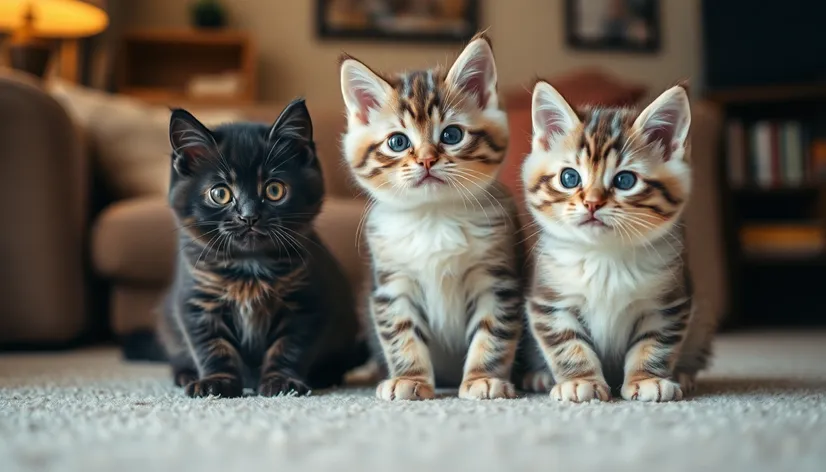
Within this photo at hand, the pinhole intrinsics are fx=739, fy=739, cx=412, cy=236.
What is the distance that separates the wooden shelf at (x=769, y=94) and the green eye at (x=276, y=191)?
3282 millimetres

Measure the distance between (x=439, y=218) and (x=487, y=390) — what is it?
32 centimetres

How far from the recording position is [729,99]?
396cm

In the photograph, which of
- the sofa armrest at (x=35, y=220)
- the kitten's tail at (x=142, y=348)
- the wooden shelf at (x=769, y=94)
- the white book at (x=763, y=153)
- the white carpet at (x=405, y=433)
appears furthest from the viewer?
the white book at (x=763, y=153)

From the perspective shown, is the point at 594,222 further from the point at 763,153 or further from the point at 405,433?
the point at 763,153

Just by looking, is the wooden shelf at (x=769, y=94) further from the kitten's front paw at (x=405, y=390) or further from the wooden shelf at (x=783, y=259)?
the kitten's front paw at (x=405, y=390)

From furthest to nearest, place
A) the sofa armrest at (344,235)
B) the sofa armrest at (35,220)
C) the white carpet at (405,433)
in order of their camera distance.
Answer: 1. the sofa armrest at (344,235)
2. the sofa armrest at (35,220)
3. the white carpet at (405,433)

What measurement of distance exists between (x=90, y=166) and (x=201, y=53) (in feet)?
5.76

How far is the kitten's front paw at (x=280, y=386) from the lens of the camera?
131 cm

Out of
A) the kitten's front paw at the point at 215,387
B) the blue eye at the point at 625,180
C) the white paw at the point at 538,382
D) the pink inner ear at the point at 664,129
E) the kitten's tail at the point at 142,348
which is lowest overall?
the kitten's tail at the point at 142,348

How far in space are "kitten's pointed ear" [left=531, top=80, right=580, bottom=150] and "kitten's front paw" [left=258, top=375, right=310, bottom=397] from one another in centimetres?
61

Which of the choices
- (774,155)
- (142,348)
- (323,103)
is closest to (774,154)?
(774,155)

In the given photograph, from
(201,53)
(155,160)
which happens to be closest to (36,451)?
(155,160)

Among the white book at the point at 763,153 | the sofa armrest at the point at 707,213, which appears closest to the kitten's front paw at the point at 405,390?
the sofa armrest at the point at 707,213

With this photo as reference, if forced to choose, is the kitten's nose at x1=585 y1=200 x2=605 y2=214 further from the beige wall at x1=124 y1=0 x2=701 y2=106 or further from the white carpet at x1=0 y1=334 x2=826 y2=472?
the beige wall at x1=124 y1=0 x2=701 y2=106
